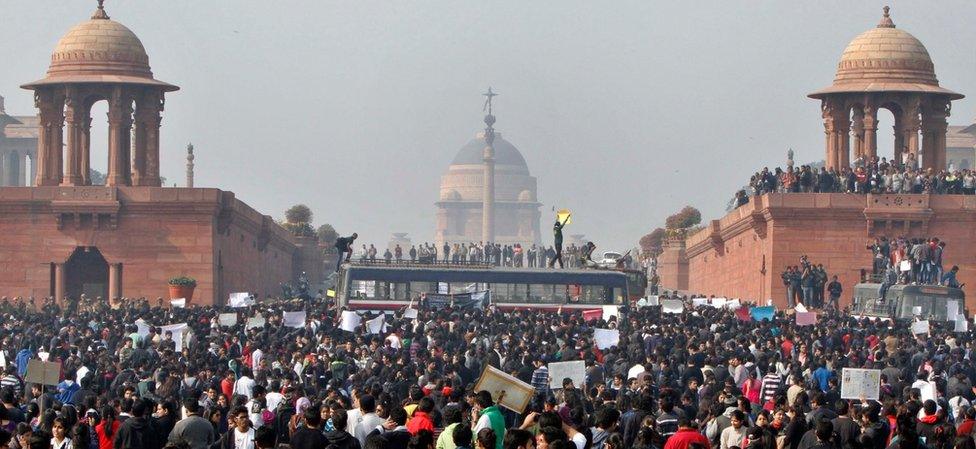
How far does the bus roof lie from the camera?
55156 millimetres

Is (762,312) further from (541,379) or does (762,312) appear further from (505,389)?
(505,389)

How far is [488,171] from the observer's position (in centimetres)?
17362

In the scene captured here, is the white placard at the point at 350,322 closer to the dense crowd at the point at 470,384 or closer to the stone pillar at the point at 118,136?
the dense crowd at the point at 470,384

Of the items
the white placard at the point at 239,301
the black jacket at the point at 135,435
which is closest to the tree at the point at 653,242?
the white placard at the point at 239,301

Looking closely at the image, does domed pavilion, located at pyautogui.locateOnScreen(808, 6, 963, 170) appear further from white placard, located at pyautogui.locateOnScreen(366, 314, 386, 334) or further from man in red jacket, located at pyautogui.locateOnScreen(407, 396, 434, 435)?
man in red jacket, located at pyautogui.locateOnScreen(407, 396, 434, 435)

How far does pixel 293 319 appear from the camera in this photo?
1491 inches

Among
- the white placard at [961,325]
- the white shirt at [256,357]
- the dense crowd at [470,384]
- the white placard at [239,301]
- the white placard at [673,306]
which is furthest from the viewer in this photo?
the white placard at [239,301]

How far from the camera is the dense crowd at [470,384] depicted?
17.6m

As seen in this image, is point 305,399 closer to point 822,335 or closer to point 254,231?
point 822,335

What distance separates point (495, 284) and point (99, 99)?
1370 cm

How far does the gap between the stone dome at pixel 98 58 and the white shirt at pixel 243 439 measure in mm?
43875

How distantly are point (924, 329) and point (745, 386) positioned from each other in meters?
10.6

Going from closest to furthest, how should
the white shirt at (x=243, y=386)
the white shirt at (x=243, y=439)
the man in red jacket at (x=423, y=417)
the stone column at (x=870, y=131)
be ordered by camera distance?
the man in red jacket at (x=423, y=417), the white shirt at (x=243, y=439), the white shirt at (x=243, y=386), the stone column at (x=870, y=131)

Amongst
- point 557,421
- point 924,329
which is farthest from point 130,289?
point 557,421
